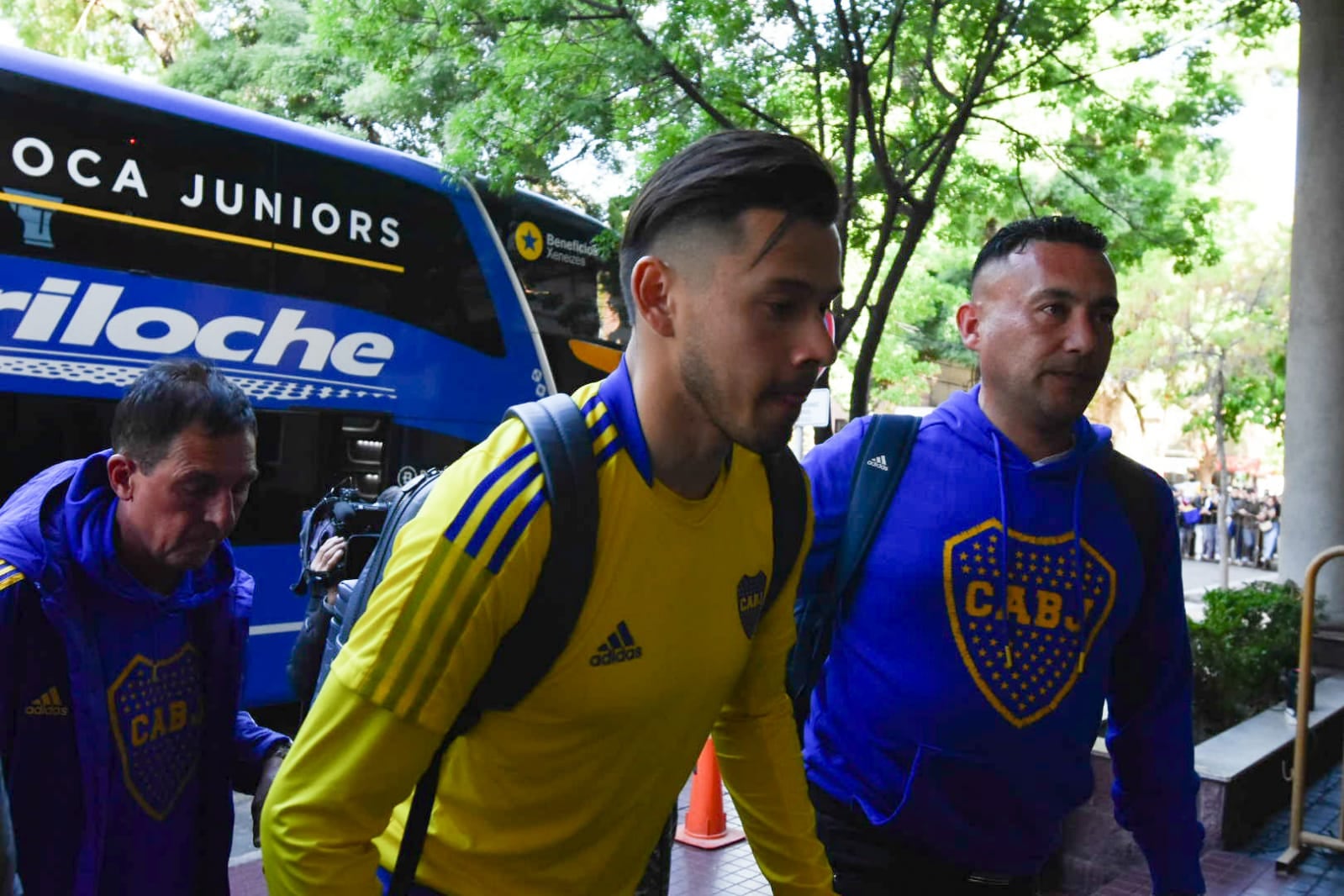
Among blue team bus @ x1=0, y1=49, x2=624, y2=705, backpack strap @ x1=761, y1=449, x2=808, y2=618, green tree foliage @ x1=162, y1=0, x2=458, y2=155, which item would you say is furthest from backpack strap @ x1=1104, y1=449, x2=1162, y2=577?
green tree foliage @ x1=162, y1=0, x2=458, y2=155

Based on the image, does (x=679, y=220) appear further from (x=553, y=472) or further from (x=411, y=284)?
(x=411, y=284)

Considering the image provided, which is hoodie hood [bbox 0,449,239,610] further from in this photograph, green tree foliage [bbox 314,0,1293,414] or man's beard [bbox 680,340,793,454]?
green tree foliage [bbox 314,0,1293,414]

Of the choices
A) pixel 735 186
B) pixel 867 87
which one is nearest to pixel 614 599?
pixel 735 186

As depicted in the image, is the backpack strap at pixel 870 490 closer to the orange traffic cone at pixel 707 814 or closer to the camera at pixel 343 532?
the camera at pixel 343 532

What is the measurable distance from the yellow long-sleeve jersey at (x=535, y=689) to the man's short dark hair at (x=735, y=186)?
0.81 ft

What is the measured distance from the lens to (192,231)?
741cm

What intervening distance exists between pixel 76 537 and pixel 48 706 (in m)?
0.29

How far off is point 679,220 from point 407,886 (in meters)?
0.97

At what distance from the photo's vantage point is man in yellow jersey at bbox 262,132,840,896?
1.44 m

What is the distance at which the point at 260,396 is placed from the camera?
7758mm

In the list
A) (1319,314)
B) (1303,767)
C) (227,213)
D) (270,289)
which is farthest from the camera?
(1319,314)

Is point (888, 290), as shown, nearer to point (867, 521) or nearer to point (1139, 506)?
point (1139, 506)

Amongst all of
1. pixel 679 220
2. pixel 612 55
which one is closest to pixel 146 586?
pixel 679 220

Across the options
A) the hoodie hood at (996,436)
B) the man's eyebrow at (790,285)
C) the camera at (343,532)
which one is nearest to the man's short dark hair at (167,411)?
the man's eyebrow at (790,285)
